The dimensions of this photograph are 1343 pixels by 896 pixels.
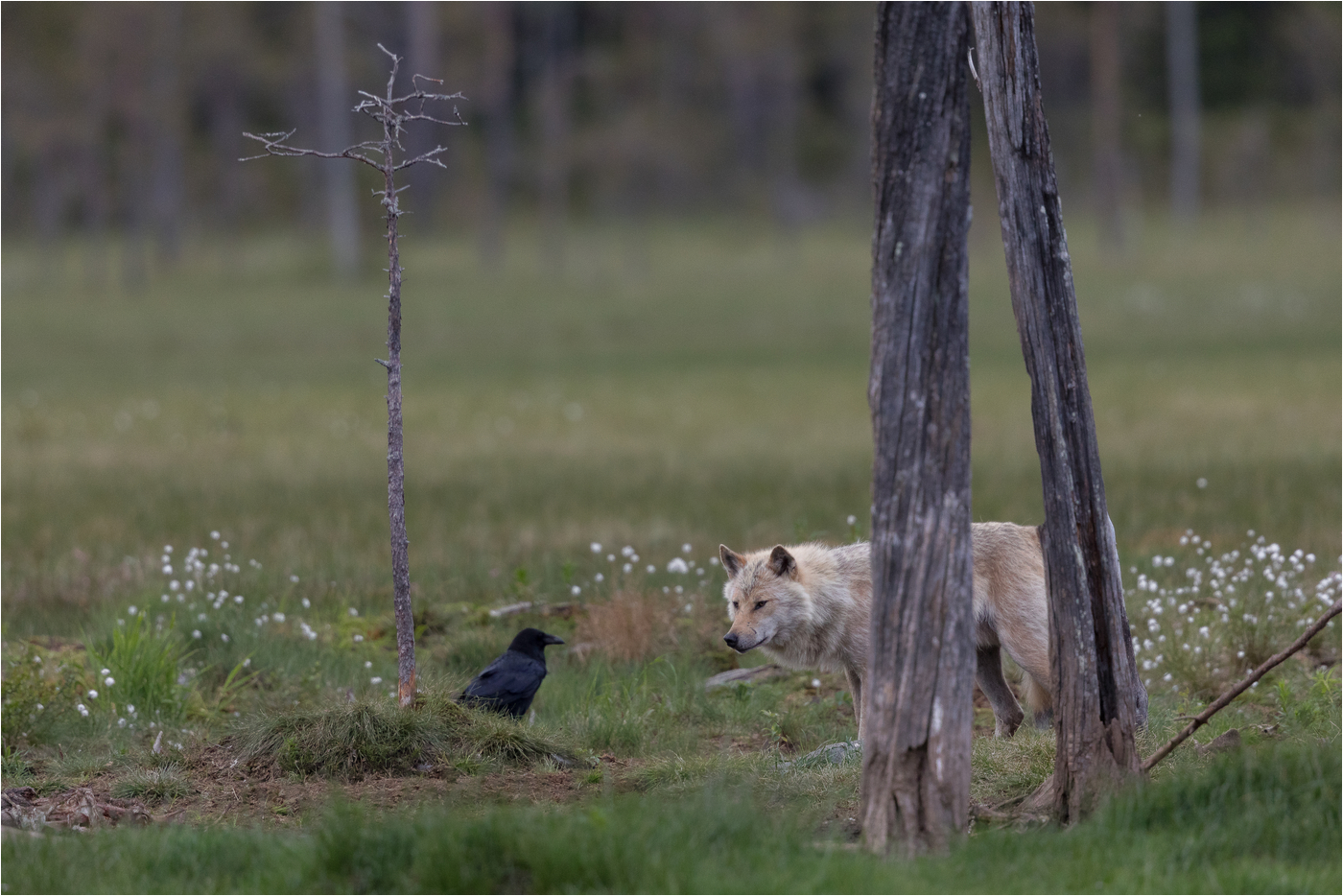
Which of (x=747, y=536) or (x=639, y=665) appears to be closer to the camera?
(x=639, y=665)

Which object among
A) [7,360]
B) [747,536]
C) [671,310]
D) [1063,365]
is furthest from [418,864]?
[671,310]

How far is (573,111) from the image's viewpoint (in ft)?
239

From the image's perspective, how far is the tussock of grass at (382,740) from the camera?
22.4 ft

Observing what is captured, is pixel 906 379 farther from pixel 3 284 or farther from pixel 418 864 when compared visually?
pixel 3 284

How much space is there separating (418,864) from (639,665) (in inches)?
162

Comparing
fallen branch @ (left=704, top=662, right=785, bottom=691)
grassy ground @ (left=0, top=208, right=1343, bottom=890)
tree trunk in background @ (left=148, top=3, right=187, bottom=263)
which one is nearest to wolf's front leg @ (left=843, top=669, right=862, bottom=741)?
grassy ground @ (left=0, top=208, right=1343, bottom=890)

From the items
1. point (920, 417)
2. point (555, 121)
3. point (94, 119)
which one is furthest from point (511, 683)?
point (94, 119)

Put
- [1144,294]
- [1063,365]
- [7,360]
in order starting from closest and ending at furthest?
[1063,365], [7,360], [1144,294]

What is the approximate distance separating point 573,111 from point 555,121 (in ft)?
47.2

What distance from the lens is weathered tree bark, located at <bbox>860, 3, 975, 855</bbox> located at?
5176 mm

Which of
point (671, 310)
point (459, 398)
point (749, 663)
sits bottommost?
point (749, 663)

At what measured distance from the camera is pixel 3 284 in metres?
55.8

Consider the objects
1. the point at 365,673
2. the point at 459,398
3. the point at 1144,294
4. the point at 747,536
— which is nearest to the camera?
the point at 365,673

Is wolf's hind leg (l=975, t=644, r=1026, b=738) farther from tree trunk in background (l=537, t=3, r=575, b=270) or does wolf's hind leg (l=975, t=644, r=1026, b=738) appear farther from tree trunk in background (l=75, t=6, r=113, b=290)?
tree trunk in background (l=75, t=6, r=113, b=290)
